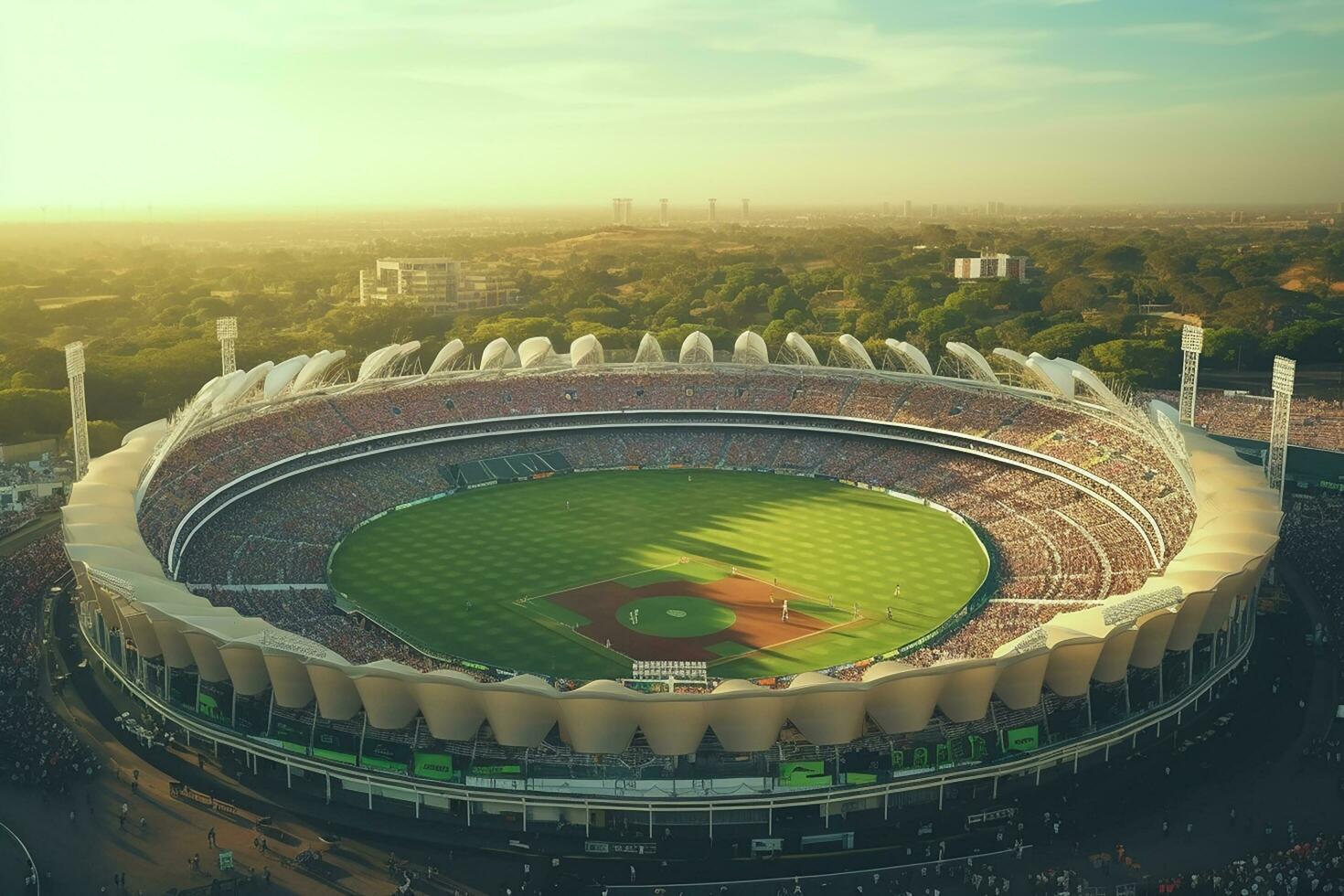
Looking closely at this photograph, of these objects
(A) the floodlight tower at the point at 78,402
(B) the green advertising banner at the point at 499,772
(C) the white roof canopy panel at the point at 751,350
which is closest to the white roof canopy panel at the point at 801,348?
(C) the white roof canopy panel at the point at 751,350

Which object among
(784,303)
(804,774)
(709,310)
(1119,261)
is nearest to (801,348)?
(804,774)

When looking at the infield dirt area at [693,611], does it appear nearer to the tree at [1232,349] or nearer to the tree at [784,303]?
the tree at [1232,349]

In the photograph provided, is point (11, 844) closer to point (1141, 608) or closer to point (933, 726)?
point (933, 726)

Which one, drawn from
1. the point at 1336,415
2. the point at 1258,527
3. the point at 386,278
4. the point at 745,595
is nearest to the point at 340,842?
the point at 745,595

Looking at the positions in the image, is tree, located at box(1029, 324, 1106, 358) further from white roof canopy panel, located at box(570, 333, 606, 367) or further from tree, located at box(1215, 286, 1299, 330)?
white roof canopy panel, located at box(570, 333, 606, 367)

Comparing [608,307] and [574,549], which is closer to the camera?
[574,549]

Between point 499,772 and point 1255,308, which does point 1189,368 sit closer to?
point 499,772
